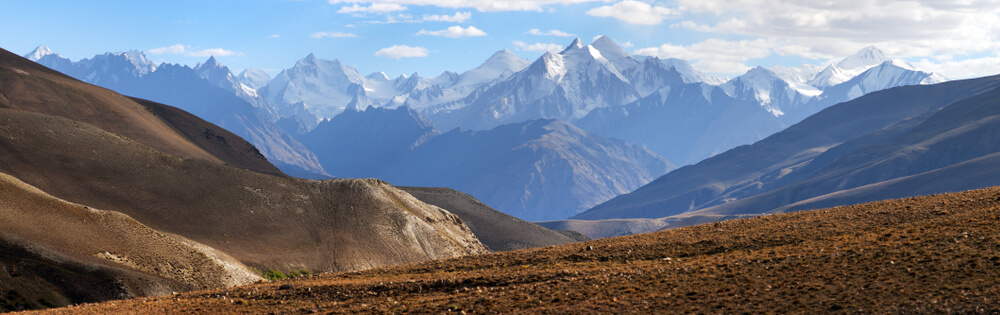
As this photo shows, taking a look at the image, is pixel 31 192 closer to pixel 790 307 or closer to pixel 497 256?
pixel 497 256

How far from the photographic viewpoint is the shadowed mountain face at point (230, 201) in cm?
10600

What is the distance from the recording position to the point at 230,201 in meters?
118

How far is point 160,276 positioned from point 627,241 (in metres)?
52.0

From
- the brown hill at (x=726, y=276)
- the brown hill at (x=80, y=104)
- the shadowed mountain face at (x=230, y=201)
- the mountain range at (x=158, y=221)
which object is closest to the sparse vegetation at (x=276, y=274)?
the mountain range at (x=158, y=221)

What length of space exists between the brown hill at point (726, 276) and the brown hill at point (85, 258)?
3254cm

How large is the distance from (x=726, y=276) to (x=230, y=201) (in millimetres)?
97651

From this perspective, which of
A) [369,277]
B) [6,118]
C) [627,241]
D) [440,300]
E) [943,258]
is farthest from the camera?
[6,118]

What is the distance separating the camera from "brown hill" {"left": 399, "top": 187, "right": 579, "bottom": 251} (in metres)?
179

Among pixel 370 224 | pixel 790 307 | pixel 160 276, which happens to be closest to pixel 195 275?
pixel 160 276

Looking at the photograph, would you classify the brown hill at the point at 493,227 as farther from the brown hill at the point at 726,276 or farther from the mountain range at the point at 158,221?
the brown hill at the point at 726,276

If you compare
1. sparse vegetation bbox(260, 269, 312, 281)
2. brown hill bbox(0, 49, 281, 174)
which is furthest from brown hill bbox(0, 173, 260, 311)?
brown hill bbox(0, 49, 281, 174)

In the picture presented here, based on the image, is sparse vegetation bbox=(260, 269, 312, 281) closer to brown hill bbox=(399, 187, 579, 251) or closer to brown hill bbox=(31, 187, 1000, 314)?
brown hill bbox=(31, 187, 1000, 314)

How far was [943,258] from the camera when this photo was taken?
31.7 metres

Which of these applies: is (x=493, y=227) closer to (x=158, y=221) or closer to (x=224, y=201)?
(x=224, y=201)
